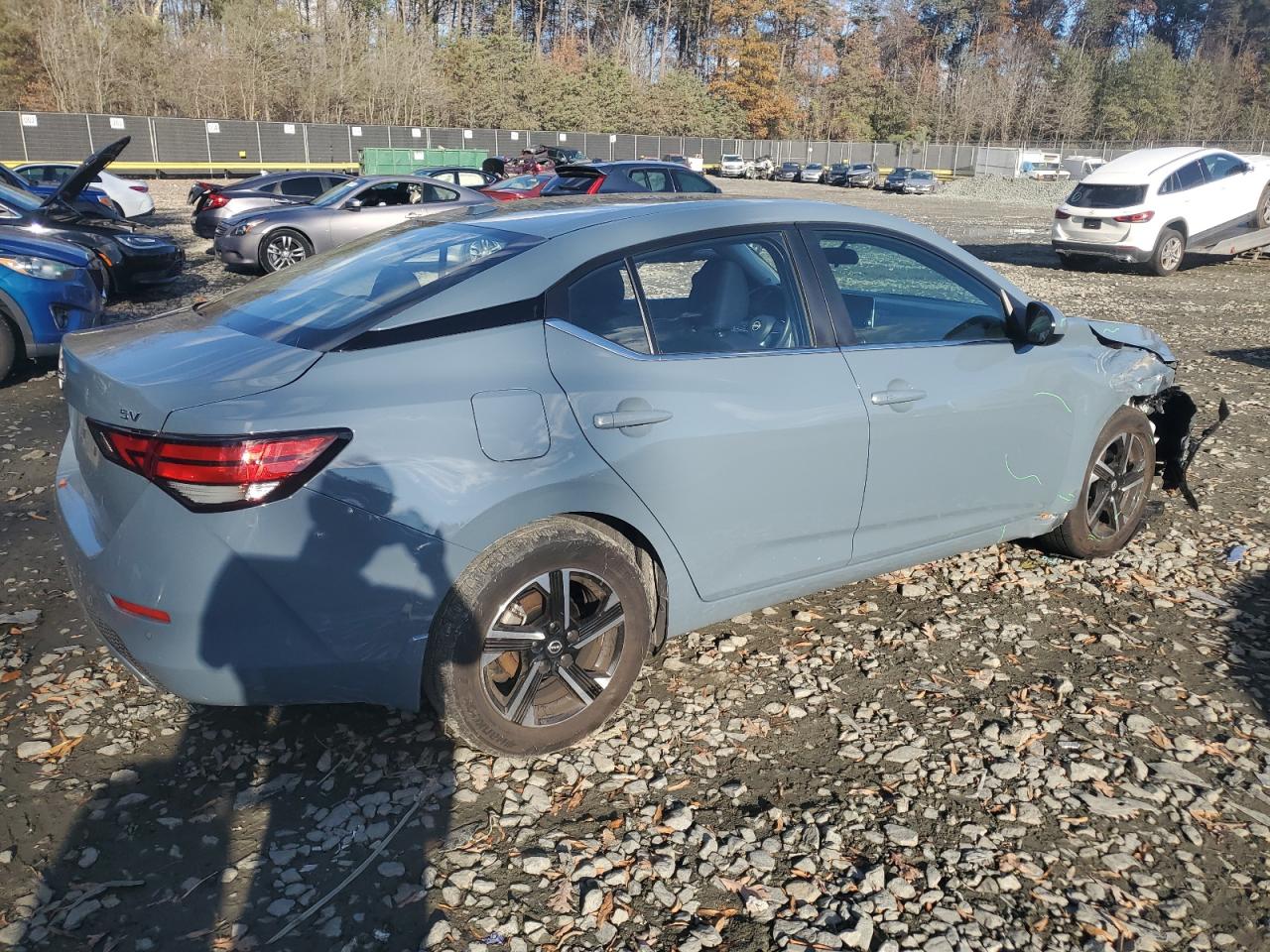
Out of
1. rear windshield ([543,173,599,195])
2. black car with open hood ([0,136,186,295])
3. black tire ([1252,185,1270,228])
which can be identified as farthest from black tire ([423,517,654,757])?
black tire ([1252,185,1270,228])

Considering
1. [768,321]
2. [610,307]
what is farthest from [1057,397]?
[610,307]

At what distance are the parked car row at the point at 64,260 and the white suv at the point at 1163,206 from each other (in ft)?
45.9

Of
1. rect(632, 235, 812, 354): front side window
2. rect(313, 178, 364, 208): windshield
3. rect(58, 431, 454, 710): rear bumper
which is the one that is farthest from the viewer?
rect(313, 178, 364, 208): windshield

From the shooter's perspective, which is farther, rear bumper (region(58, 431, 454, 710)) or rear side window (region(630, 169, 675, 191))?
rear side window (region(630, 169, 675, 191))

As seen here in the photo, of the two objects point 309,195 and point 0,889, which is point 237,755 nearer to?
point 0,889

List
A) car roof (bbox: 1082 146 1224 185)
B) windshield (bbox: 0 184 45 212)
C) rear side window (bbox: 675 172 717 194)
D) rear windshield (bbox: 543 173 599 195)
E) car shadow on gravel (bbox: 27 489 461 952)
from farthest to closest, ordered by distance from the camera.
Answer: car roof (bbox: 1082 146 1224 185) < rear side window (bbox: 675 172 717 194) < rear windshield (bbox: 543 173 599 195) < windshield (bbox: 0 184 45 212) < car shadow on gravel (bbox: 27 489 461 952)

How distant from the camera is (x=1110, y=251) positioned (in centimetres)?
1617

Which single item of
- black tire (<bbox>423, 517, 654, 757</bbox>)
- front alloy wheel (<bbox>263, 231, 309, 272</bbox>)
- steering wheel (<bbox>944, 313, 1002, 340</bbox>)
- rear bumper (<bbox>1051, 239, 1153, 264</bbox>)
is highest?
steering wheel (<bbox>944, 313, 1002, 340</bbox>)

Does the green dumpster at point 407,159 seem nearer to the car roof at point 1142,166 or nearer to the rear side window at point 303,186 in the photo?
the rear side window at point 303,186

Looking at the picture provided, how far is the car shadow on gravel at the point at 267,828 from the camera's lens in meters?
2.41

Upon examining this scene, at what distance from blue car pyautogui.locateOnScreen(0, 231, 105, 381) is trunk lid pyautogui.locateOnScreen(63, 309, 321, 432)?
16.3ft

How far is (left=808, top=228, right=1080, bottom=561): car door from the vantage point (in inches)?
142

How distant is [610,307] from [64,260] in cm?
653

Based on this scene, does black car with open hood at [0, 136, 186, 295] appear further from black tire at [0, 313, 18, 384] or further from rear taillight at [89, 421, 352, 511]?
Answer: rear taillight at [89, 421, 352, 511]
